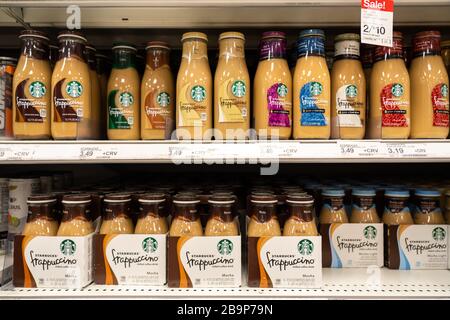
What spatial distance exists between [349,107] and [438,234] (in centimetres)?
52

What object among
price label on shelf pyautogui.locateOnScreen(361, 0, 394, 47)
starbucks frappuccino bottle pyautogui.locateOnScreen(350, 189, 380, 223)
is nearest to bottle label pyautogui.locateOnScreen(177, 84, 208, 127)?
price label on shelf pyautogui.locateOnScreen(361, 0, 394, 47)

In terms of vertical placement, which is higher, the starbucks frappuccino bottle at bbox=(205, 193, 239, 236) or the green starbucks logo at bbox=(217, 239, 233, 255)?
the starbucks frappuccino bottle at bbox=(205, 193, 239, 236)

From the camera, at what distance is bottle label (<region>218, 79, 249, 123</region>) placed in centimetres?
108

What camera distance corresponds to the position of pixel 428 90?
Result: 111cm

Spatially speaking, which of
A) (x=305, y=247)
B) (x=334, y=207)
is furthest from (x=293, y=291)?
(x=334, y=207)

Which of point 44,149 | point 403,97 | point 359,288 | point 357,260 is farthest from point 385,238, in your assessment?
point 44,149

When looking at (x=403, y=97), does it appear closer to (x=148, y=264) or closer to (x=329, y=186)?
(x=329, y=186)

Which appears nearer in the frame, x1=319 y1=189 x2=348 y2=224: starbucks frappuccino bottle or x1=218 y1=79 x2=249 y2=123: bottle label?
x1=218 y1=79 x2=249 y2=123: bottle label

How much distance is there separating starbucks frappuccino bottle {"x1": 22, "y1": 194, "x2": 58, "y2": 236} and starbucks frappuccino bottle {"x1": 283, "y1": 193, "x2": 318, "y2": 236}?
73 cm

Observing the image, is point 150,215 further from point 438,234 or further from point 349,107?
point 438,234

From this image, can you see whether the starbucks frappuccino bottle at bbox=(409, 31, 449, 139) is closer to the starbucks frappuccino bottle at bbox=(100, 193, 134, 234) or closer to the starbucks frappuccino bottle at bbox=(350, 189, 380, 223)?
the starbucks frappuccino bottle at bbox=(350, 189, 380, 223)

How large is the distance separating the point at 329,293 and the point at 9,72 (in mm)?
1197

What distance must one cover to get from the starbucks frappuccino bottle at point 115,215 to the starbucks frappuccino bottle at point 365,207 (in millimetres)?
766
